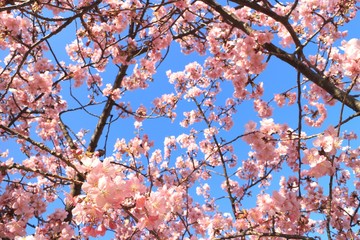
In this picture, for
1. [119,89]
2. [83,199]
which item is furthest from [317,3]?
[83,199]

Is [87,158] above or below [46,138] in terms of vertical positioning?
below

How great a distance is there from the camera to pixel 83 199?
7.41 ft

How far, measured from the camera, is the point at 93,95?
7.13m

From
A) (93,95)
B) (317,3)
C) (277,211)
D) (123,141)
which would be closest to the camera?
(277,211)

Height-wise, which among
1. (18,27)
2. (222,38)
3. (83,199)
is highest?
(222,38)

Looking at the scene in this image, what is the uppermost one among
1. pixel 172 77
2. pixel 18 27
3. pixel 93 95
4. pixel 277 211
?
pixel 172 77

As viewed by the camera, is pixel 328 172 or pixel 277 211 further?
pixel 277 211

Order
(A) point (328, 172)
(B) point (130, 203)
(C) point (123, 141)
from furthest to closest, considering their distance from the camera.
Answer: (C) point (123, 141) → (A) point (328, 172) → (B) point (130, 203)

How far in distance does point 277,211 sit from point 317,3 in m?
2.76

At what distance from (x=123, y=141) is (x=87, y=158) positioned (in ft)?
13.5

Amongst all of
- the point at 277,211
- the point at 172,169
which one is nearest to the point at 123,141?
the point at 172,169

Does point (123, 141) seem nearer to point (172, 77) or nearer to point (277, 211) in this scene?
point (172, 77)

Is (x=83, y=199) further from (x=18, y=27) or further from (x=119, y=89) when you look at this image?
(x=119, y=89)

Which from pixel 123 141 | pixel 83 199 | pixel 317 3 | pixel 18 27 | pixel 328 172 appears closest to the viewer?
pixel 83 199
